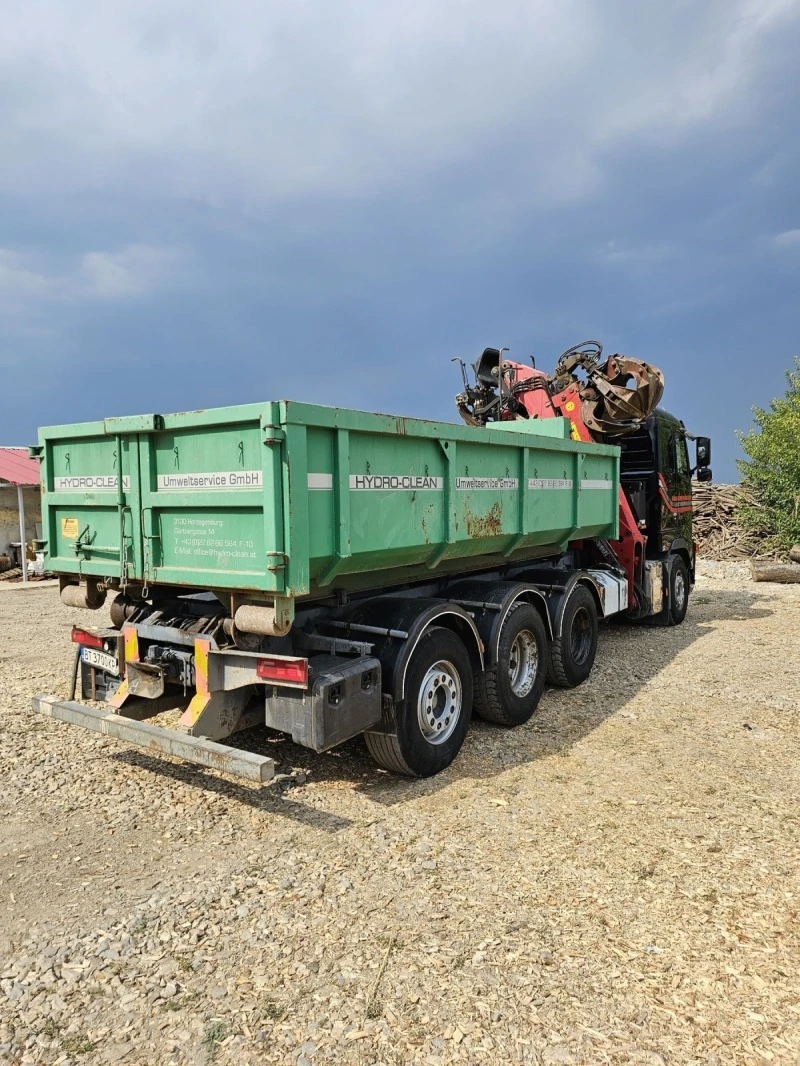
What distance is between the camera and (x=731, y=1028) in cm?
252

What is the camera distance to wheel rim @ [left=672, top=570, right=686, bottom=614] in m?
10.2

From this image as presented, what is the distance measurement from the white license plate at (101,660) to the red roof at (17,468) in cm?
1386

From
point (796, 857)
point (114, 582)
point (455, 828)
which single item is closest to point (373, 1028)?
point (455, 828)

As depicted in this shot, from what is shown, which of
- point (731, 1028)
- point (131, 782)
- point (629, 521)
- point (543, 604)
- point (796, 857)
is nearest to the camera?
point (731, 1028)

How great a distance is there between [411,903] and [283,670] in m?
1.38

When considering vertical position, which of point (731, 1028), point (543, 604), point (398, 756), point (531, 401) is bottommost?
point (731, 1028)

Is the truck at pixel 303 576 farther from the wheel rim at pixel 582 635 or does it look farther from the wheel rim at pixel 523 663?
the wheel rim at pixel 582 635

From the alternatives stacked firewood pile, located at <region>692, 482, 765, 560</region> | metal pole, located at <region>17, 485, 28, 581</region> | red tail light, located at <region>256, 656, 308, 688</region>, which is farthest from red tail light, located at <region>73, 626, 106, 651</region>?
stacked firewood pile, located at <region>692, 482, 765, 560</region>

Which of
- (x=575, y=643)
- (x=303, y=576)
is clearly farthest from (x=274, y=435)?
(x=575, y=643)

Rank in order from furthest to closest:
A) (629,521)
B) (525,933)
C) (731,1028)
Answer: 1. (629,521)
2. (525,933)
3. (731,1028)

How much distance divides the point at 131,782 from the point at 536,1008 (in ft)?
10.2

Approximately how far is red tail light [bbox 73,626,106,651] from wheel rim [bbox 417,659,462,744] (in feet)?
7.50

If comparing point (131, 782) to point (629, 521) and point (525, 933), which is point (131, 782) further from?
point (629, 521)

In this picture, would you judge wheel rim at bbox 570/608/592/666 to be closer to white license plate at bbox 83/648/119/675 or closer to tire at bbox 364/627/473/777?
tire at bbox 364/627/473/777
